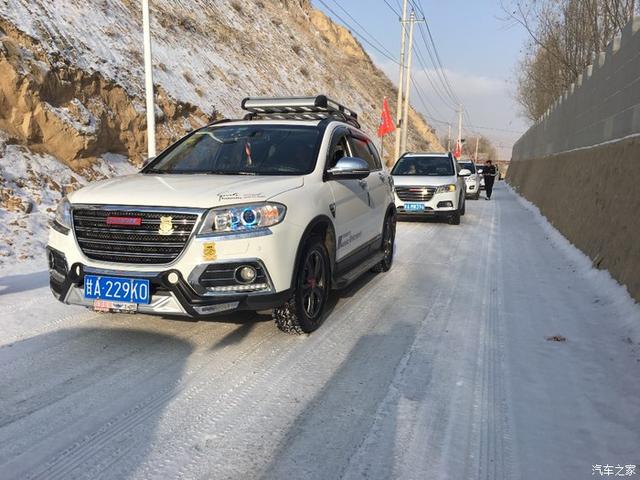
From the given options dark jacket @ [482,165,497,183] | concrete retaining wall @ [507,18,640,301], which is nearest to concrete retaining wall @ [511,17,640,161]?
concrete retaining wall @ [507,18,640,301]

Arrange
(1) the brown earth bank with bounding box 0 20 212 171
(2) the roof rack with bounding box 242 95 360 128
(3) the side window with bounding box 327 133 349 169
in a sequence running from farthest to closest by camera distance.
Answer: (1) the brown earth bank with bounding box 0 20 212 171, (2) the roof rack with bounding box 242 95 360 128, (3) the side window with bounding box 327 133 349 169

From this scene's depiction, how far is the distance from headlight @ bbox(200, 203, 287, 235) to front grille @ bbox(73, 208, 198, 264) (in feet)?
0.38

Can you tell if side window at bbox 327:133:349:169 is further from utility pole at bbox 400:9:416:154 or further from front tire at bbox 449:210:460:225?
utility pole at bbox 400:9:416:154

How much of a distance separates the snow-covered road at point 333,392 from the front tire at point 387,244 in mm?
1310

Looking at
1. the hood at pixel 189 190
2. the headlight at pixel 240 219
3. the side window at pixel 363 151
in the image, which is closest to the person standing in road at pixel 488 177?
the side window at pixel 363 151

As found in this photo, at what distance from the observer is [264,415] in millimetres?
2947

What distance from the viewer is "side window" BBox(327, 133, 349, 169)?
190 inches

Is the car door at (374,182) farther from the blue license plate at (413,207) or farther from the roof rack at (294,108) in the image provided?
the blue license plate at (413,207)

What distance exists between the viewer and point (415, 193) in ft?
38.7

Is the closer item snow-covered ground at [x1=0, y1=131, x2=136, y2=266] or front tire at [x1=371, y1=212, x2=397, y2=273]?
front tire at [x1=371, y1=212, x2=397, y2=273]

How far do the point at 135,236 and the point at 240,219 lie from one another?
2.49 feet

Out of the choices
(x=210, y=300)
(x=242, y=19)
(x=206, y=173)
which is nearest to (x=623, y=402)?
(x=210, y=300)

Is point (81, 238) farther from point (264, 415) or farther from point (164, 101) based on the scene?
point (164, 101)

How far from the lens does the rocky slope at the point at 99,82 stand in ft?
33.1
